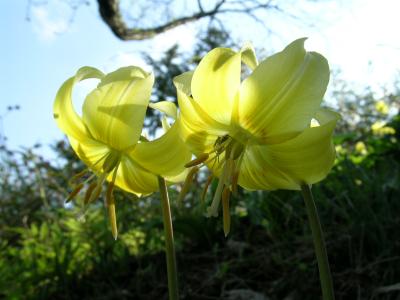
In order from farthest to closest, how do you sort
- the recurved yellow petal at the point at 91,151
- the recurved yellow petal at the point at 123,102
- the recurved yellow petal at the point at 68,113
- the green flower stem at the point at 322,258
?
1. the recurved yellow petal at the point at 91,151
2. the recurved yellow petal at the point at 68,113
3. the recurved yellow petal at the point at 123,102
4. the green flower stem at the point at 322,258

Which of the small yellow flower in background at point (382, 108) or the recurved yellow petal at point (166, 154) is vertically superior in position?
the recurved yellow petal at point (166, 154)

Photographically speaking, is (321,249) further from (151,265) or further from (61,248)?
(61,248)

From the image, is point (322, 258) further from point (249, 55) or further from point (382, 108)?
point (382, 108)

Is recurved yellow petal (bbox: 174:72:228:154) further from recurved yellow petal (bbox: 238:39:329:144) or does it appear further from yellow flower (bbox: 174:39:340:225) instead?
recurved yellow petal (bbox: 238:39:329:144)

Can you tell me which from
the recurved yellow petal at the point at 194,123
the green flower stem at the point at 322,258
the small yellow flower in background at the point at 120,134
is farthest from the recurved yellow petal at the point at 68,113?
the green flower stem at the point at 322,258

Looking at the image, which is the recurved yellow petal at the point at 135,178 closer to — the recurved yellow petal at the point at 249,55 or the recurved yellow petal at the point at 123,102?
the recurved yellow petal at the point at 123,102

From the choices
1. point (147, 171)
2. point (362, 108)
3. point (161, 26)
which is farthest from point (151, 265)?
point (161, 26)

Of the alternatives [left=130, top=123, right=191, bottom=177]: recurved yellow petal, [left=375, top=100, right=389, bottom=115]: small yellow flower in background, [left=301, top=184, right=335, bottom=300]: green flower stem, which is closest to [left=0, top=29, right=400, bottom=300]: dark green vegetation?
[left=130, top=123, right=191, bottom=177]: recurved yellow petal

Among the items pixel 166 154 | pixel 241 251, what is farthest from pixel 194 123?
pixel 241 251

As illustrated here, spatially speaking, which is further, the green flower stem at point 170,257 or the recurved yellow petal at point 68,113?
the recurved yellow petal at point 68,113
